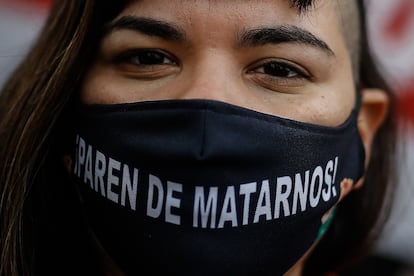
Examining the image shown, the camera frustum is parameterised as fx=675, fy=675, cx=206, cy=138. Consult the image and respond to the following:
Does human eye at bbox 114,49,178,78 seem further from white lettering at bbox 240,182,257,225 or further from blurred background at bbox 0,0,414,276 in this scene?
blurred background at bbox 0,0,414,276

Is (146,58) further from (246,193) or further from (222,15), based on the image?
(246,193)

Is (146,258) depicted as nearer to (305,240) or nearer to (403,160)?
(305,240)

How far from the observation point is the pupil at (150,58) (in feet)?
5.79

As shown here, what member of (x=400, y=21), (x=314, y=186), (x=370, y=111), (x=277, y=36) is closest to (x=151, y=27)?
(x=277, y=36)

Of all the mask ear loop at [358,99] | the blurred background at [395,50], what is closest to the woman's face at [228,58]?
the mask ear loop at [358,99]

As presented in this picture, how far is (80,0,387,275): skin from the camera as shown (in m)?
1.67

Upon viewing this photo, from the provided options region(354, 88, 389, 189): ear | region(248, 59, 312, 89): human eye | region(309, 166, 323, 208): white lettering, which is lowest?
region(309, 166, 323, 208): white lettering

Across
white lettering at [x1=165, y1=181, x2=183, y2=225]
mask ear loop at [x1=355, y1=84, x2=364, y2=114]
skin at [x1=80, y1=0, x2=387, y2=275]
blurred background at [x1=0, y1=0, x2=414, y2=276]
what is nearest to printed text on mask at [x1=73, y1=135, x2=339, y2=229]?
white lettering at [x1=165, y1=181, x2=183, y2=225]

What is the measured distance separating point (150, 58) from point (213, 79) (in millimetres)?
232

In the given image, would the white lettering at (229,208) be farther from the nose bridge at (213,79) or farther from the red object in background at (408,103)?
the red object in background at (408,103)

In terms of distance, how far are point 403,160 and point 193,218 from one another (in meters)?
1.42

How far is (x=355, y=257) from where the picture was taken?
8.06 ft

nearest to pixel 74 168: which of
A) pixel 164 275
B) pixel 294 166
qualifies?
pixel 164 275

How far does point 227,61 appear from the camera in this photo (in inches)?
65.7
